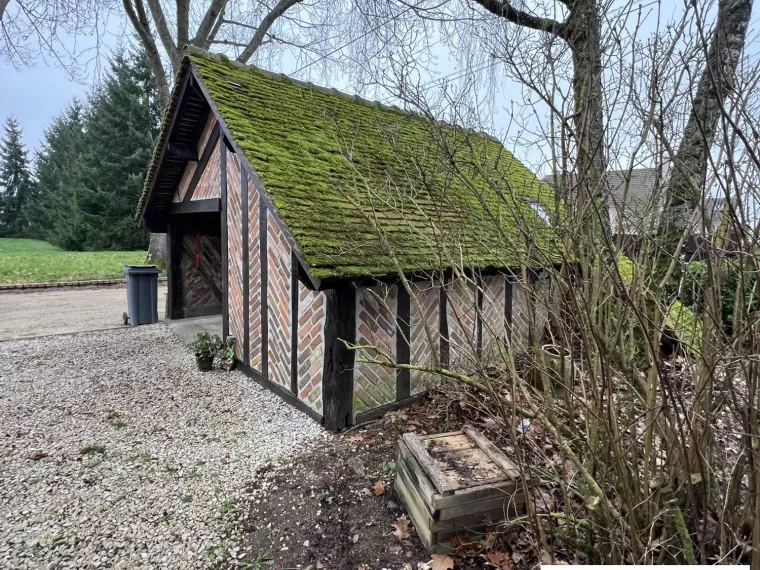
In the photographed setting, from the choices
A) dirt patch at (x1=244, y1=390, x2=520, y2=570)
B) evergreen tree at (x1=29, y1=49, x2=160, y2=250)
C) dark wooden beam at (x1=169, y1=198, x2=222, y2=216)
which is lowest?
dirt patch at (x1=244, y1=390, x2=520, y2=570)

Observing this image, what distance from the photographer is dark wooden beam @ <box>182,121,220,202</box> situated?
598cm

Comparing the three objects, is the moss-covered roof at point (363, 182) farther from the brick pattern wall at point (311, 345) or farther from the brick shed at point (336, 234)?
the brick pattern wall at point (311, 345)

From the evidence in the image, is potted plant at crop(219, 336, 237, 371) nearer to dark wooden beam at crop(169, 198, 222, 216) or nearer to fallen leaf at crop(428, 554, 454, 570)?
dark wooden beam at crop(169, 198, 222, 216)

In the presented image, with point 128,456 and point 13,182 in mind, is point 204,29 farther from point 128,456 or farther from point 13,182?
point 13,182

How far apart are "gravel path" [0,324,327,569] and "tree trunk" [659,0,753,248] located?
314cm

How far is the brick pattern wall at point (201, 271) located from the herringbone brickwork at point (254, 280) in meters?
3.91

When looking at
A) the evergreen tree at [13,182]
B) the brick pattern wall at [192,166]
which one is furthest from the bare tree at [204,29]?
the evergreen tree at [13,182]

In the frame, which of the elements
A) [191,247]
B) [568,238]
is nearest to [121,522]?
[568,238]

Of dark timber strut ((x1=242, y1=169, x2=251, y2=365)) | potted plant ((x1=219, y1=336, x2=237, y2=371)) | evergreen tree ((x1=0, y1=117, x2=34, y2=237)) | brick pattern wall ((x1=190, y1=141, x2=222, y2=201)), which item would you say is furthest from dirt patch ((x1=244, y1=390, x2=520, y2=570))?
evergreen tree ((x1=0, y1=117, x2=34, y2=237))

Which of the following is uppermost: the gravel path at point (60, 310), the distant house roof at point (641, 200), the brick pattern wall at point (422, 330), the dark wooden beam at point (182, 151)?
the dark wooden beam at point (182, 151)

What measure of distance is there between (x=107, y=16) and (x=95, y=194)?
1607cm

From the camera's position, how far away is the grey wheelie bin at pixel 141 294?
8.05m

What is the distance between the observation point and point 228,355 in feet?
18.5

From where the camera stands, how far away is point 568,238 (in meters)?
2.10
